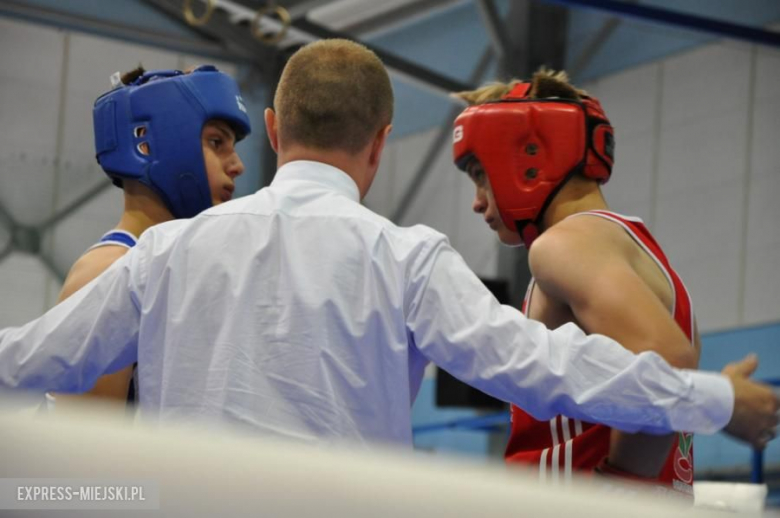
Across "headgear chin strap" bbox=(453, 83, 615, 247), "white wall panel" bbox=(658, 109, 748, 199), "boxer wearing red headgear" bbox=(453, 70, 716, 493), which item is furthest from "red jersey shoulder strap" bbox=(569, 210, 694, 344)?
"white wall panel" bbox=(658, 109, 748, 199)

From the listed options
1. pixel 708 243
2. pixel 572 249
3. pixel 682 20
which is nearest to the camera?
pixel 572 249

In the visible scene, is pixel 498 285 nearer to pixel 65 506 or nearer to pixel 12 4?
pixel 12 4

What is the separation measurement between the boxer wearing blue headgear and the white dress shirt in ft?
2.90

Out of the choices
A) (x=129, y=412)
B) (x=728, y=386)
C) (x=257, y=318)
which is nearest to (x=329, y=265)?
(x=257, y=318)

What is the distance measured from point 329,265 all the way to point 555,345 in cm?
40

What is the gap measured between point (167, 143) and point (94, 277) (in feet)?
1.68

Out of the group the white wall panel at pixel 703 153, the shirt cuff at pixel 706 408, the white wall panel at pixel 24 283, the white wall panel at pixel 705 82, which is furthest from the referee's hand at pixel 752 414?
the white wall panel at pixel 705 82

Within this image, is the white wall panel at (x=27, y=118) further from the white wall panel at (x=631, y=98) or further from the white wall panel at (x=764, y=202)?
the white wall panel at (x=764, y=202)

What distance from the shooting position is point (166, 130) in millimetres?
3068

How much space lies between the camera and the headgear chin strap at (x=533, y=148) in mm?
2969

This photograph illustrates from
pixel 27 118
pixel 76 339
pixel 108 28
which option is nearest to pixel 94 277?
pixel 76 339

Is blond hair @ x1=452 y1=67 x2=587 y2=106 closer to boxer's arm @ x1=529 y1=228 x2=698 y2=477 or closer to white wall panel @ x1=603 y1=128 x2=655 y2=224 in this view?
boxer's arm @ x1=529 y1=228 x2=698 y2=477

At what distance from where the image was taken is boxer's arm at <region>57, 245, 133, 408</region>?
8.67 ft

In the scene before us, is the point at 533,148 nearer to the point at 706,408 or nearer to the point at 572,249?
the point at 572,249
